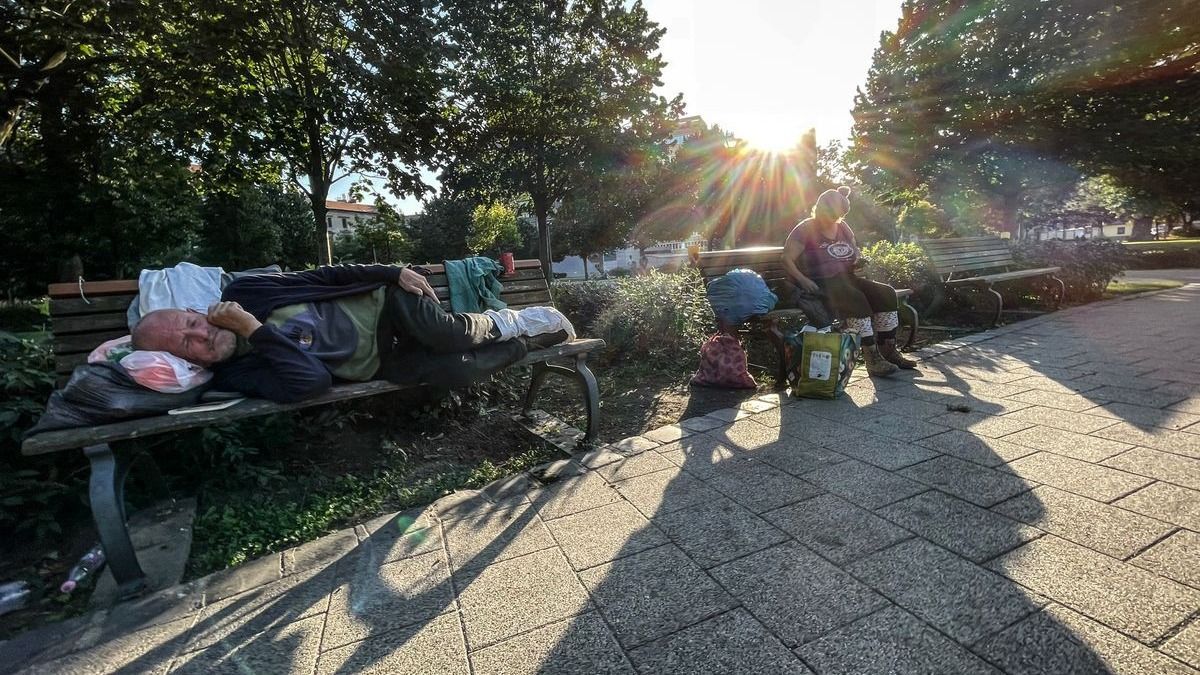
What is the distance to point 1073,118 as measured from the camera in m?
13.2

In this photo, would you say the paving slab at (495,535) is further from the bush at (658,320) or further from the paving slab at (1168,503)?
the bush at (658,320)

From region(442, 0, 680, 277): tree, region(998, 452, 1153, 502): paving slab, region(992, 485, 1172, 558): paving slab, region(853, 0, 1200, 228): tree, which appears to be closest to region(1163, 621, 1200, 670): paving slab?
region(992, 485, 1172, 558): paving slab

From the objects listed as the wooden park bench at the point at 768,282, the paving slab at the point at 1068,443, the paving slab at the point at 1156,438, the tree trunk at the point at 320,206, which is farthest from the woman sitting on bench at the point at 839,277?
the tree trunk at the point at 320,206

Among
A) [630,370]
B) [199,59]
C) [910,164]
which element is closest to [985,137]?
[910,164]

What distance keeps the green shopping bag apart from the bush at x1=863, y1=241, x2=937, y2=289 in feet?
11.8

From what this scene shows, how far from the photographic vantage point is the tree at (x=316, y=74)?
6.88 meters

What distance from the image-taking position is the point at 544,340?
3688 millimetres

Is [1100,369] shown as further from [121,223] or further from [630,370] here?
[121,223]

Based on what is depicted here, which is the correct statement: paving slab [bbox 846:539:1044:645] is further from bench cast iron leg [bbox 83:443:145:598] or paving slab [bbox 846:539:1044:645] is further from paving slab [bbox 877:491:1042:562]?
bench cast iron leg [bbox 83:443:145:598]

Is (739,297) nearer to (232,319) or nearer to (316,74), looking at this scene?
(232,319)

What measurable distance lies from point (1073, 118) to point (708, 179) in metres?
17.6

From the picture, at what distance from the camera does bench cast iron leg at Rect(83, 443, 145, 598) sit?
6.88ft

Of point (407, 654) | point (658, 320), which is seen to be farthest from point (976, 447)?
point (658, 320)

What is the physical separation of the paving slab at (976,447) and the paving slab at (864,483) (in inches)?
20.9
